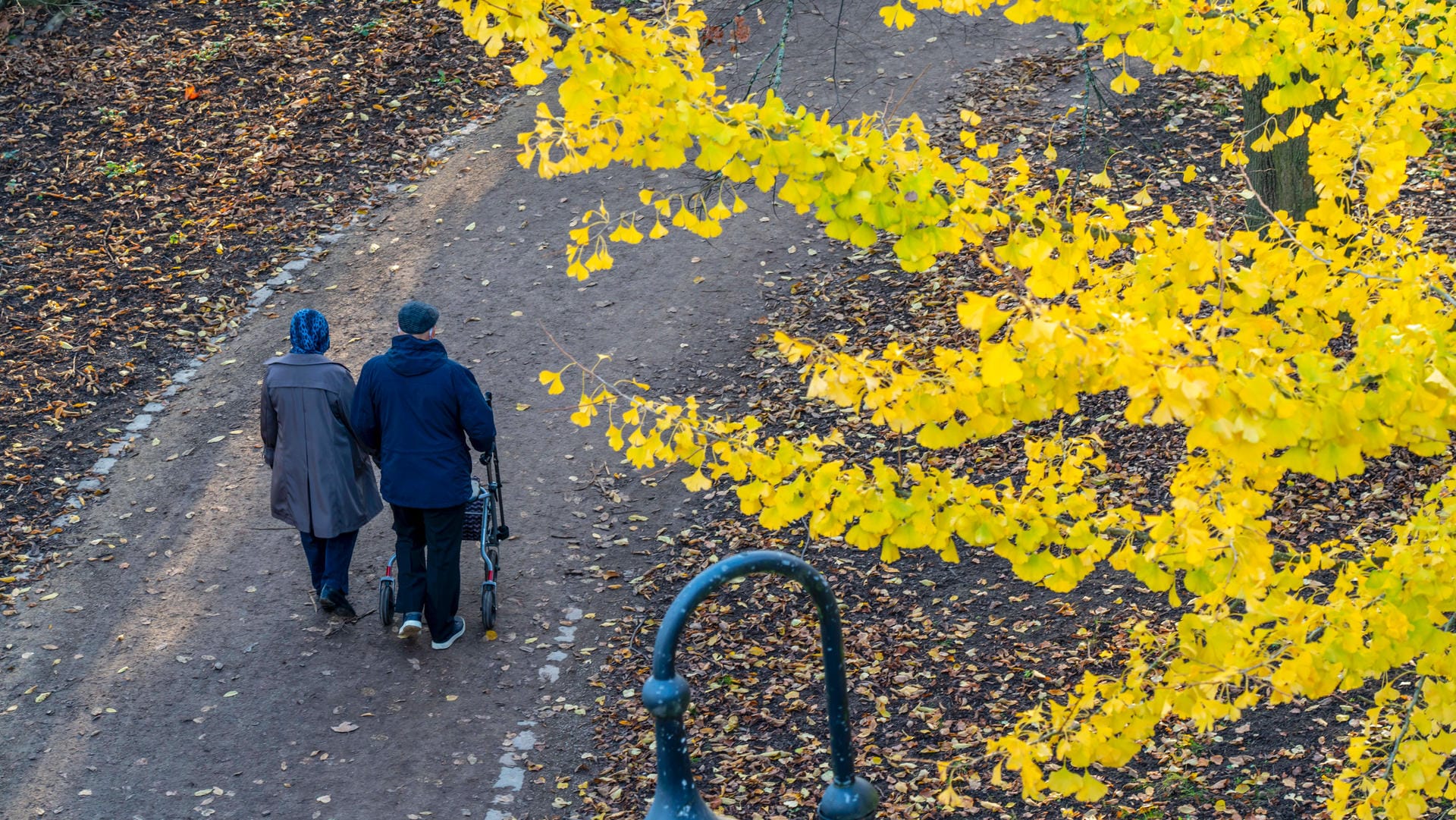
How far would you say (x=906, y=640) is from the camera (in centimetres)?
626

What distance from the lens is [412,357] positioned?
234 inches

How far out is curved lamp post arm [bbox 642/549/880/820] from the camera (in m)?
2.16

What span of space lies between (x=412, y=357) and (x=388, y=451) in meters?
0.49

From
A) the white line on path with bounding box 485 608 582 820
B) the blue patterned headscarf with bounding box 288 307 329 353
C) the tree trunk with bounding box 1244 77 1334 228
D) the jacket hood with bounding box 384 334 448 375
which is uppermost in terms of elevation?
the tree trunk with bounding box 1244 77 1334 228

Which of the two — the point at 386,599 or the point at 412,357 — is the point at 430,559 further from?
the point at 412,357

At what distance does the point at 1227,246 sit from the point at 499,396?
6.35m

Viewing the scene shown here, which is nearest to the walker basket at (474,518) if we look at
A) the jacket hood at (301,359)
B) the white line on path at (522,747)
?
the white line on path at (522,747)

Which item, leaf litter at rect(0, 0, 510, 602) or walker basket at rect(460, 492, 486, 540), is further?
leaf litter at rect(0, 0, 510, 602)

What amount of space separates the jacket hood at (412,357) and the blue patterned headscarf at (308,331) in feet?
1.57

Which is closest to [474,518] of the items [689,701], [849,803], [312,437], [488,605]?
[488,605]

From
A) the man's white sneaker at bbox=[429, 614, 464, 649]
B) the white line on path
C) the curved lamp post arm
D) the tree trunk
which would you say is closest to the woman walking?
the man's white sneaker at bbox=[429, 614, 464, 649]

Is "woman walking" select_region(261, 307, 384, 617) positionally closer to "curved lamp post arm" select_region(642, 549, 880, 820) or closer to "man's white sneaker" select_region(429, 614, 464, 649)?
"man's white sneaker" select_region(429, 614, 464, 649)

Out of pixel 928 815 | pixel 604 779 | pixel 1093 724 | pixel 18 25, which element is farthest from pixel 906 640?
pixel 18 25

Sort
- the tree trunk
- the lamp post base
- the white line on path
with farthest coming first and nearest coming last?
the tree trunk → the white line on path → the lamp post base
